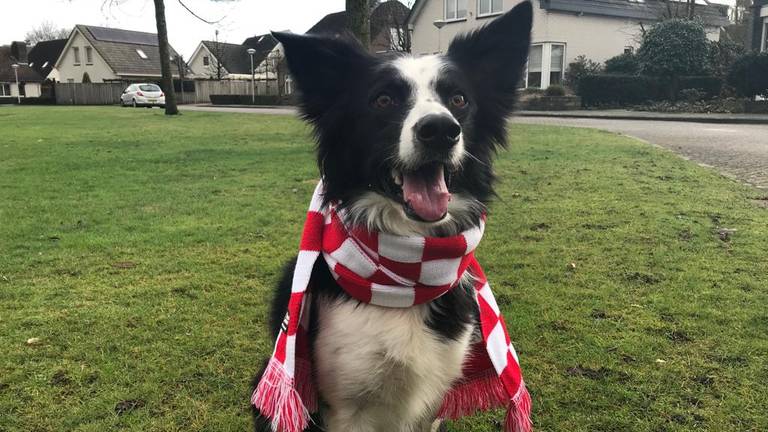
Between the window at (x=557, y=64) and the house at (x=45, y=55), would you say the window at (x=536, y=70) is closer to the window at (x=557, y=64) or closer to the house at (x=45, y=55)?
the window at (x=557, y=64)

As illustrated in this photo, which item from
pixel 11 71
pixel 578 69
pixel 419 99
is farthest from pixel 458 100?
pixel 11 71

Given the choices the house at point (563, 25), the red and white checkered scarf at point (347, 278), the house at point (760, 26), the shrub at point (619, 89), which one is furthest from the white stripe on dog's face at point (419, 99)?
the house at point (760, 26)

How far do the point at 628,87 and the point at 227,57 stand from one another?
51.0 m

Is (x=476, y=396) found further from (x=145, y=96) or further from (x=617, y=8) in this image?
(x=145, y=96)

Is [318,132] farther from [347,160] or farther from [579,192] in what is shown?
[579,192]

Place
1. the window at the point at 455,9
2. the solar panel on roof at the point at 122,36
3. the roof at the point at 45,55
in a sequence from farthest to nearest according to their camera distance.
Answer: the roof at the point at 45,55
the solar panel on roof at the point at 122,36
the window at the point at 455,9

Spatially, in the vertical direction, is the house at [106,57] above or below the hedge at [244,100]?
above

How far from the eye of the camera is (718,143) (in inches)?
511

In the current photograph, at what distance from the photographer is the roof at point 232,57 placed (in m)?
65.2

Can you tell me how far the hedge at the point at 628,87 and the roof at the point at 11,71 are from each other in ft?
207

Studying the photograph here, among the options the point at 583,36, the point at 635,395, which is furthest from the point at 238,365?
the point at 583,36

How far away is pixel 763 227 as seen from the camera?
19.1 ft

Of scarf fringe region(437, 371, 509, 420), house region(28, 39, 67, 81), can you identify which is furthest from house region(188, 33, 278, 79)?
scarf fringe region(437, 371, 509, 420)

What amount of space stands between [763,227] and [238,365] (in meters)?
5.22
